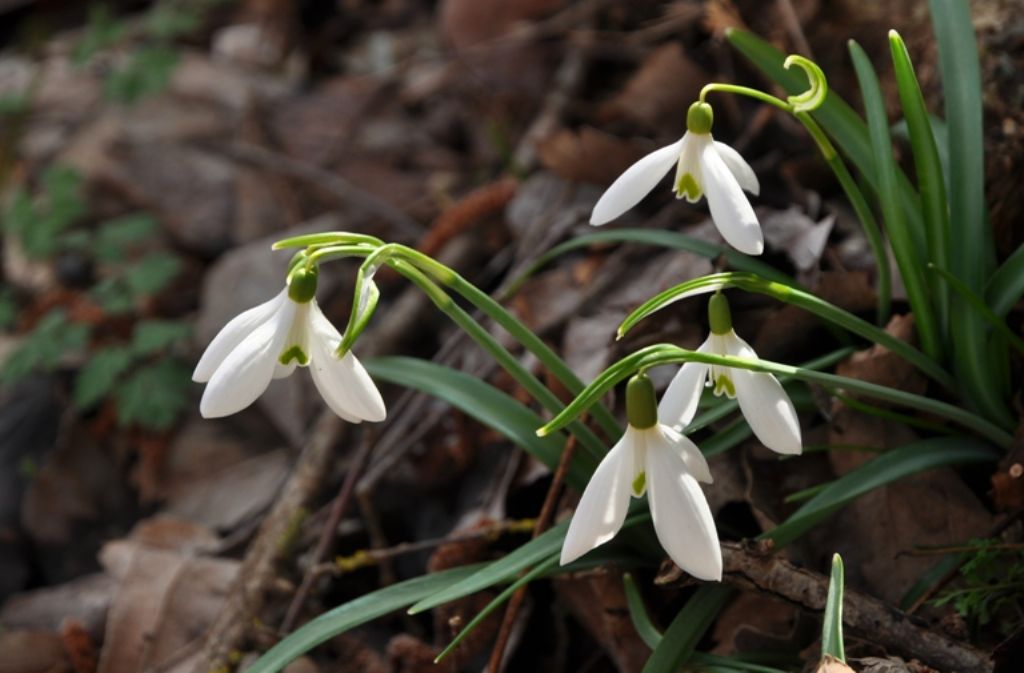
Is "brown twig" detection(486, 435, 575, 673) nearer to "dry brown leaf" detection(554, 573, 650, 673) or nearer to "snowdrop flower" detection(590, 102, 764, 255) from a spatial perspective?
"dry brown leaf" detection(554, 573, 650, 673)

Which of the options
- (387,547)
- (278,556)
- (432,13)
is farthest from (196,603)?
(432,13)

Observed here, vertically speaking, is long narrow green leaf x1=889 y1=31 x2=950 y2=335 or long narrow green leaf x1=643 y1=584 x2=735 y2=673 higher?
long narrow green leaf x1=889 y1=31 x2=950 y2=335

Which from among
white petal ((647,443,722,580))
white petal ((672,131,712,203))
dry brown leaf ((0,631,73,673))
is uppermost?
white petal ((672,131,712,203))

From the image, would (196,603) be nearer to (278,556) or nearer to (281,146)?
(278,556)

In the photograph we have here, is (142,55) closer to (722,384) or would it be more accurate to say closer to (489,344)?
(489,344)

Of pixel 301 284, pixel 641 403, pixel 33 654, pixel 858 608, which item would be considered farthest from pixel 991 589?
pixel 33 654

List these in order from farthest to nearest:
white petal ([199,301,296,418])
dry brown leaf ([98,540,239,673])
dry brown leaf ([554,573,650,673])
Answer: dry brown leaf ([98,540,239,673]), dry brown leaf ([554,573,650,673]), white petal ([199,301,296,418])

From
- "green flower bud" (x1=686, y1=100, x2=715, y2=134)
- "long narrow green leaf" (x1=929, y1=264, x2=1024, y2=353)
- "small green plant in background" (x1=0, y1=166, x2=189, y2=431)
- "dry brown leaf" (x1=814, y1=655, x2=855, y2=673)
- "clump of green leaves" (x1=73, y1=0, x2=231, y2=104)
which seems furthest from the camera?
"clump of green leaves" (x1=73, y1=0, x2=231, y2=104)

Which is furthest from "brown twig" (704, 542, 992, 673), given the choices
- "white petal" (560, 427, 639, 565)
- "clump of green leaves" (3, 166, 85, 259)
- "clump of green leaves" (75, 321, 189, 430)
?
"clump of green leaves" (3, 166, 85, 259)
